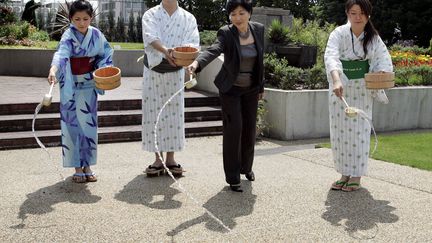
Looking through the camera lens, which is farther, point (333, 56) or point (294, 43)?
point (294, 43)

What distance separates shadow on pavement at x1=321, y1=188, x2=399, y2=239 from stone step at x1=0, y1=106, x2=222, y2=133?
4242mm

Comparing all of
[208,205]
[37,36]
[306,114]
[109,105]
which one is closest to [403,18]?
[37,36]

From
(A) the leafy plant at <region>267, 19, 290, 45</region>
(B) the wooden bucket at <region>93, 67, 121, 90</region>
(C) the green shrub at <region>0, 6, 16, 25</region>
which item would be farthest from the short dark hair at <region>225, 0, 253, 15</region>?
(C) the green shrub at <region>0, 6, 16, 25</region>

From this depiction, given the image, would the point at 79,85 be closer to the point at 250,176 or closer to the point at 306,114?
the point at 250,176

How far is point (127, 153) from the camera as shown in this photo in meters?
7.18

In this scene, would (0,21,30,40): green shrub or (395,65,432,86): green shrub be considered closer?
(395,65,432,86): green shrub

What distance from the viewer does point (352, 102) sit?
5238 millimetres

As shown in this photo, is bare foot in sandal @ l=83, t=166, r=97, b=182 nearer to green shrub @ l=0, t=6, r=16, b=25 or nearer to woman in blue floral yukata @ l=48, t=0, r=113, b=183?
woman in blue floral yukata @ l=48, t=0, r=113, b=183

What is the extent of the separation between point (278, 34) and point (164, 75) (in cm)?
642

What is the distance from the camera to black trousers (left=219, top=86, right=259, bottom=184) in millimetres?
5039

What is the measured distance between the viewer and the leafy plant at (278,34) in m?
11.6

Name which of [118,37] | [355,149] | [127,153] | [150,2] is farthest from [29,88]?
[150,2]

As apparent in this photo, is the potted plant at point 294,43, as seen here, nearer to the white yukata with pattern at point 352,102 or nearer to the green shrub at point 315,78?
the green shrub at point 315,78

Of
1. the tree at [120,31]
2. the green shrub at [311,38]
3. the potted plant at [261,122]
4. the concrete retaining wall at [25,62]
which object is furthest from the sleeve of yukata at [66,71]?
the tree at [120,31]
